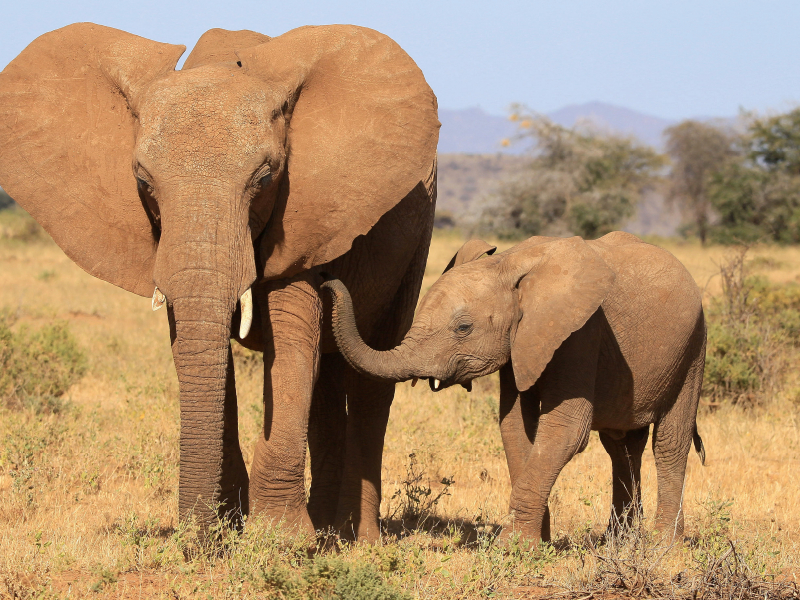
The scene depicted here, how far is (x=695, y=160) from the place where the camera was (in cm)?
4762

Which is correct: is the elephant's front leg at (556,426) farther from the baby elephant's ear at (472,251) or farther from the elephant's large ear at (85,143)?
the elephant's large ear at (85,143)

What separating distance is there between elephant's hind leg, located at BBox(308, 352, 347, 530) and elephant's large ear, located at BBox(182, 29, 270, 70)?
2.04 metres

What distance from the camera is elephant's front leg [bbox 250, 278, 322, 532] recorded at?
474 cm

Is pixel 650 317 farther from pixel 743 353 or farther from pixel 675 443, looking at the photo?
pixel 743 353

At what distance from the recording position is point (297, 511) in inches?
195

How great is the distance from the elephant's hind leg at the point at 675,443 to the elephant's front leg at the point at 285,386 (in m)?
2.06

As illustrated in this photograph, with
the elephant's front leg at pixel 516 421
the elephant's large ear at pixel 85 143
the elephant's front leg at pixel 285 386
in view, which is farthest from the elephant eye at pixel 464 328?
the elephant's large ear at pixel 85 143

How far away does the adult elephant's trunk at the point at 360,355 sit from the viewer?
4.70 meters

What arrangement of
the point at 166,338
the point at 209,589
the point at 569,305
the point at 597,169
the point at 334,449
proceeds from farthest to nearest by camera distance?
the point at 597,169 → the point at 166,338 → the point at 334,449 → the point at 569,305 → the point at 209,589

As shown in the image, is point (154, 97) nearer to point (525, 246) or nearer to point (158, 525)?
point (525, 246)

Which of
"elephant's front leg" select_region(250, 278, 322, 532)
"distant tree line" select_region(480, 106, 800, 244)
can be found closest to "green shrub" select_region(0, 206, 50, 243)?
"distant tree line" select_region(480, 106, 800, 244)

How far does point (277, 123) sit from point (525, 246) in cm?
138

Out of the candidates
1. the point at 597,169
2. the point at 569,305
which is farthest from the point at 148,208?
the point at 597,169

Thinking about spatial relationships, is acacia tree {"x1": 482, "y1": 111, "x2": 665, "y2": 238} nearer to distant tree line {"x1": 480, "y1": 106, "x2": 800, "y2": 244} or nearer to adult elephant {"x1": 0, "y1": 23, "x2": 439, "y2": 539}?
distant tree line {"x1": 480, "y1": 106, "x2": 800, "y2": 244}
